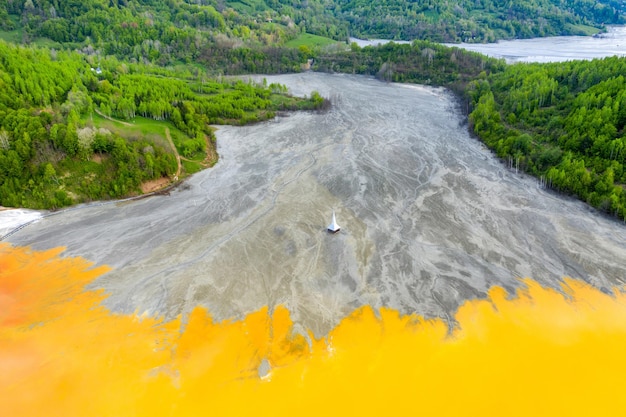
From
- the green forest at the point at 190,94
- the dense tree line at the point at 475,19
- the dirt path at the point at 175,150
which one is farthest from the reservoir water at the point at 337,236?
the dense tree line at the point at 475,19

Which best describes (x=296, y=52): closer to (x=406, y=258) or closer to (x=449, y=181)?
(x=449, y=181)

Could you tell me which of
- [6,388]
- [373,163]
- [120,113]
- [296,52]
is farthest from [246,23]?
[6,388]

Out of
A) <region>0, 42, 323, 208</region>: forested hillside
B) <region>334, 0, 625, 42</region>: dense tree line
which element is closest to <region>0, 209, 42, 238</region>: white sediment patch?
<region>0, 42, 323, 208</region>: forested hillside

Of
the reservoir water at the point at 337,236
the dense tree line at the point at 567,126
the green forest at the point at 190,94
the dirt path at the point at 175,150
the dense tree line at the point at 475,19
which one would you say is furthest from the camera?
the dense tree line at the point at 475,19


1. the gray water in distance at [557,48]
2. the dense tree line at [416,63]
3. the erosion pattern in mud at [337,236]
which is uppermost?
the gray water in distance at [557,48]

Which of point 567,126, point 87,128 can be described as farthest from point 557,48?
point 87,128

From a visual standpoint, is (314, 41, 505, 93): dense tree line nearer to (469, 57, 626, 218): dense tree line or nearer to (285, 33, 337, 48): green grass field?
(469, 57, 626, 218): dense tree line

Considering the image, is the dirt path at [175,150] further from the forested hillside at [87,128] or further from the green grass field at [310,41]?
the green grass field at [310,41]

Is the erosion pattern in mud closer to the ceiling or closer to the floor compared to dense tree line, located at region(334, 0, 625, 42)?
closer to the floor
